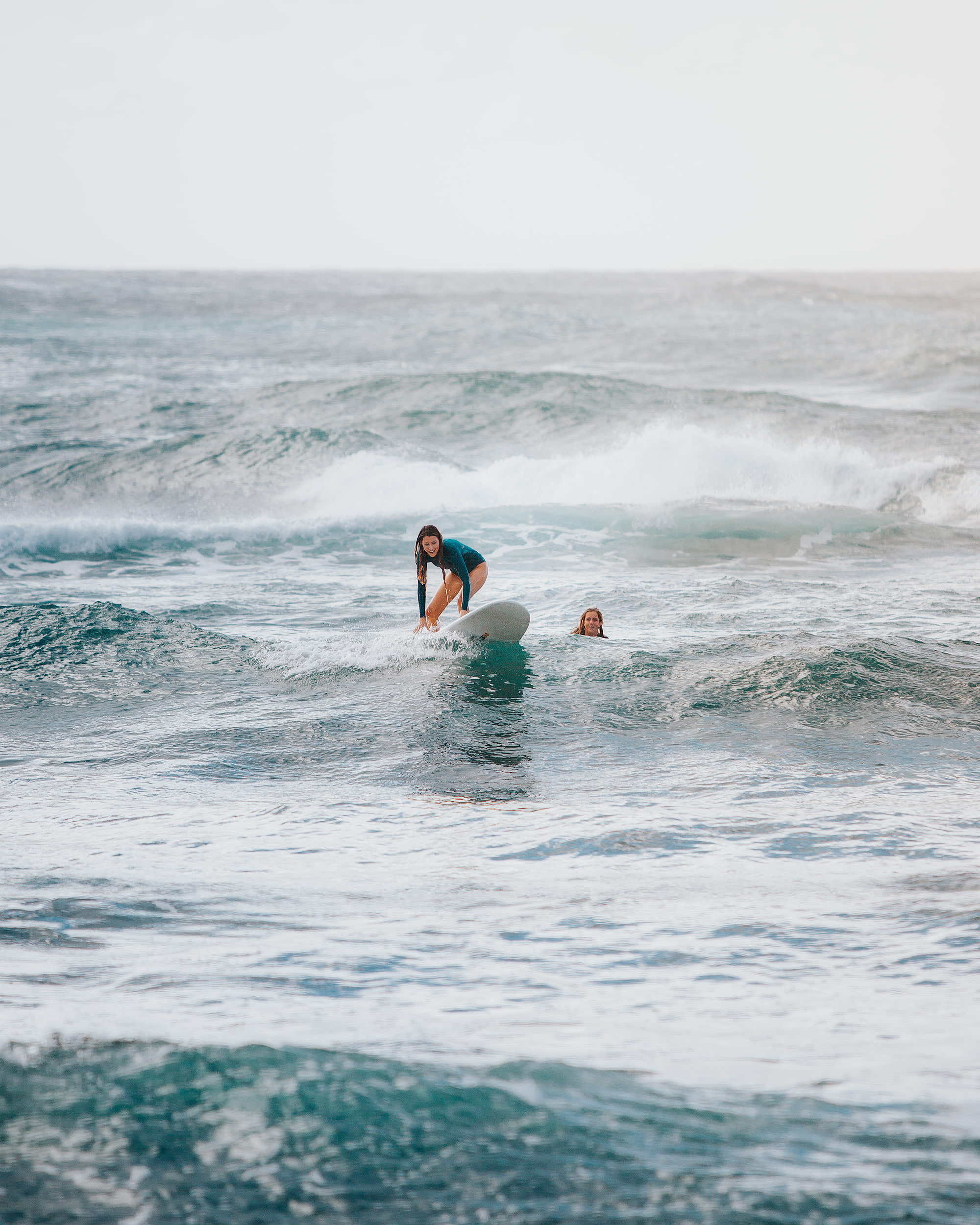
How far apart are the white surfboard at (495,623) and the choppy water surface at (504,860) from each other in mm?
256

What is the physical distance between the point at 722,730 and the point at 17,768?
4852 millimetres

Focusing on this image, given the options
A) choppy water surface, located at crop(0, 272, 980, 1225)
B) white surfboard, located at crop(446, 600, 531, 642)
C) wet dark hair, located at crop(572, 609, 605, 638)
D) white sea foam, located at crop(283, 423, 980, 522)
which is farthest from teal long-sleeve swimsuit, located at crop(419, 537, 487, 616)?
white sea foam, located at crop(283, 423, 980, 522)

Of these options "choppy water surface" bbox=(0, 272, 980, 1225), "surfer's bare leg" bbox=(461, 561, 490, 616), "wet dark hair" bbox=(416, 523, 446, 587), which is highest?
"wet dark hair" bbox=(416, 523, 446, 587)

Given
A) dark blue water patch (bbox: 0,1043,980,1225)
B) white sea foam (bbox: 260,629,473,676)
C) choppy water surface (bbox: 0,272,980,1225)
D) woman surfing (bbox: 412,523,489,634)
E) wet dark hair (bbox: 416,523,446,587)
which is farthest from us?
white sea foam (bbox: 260,629,473,676)

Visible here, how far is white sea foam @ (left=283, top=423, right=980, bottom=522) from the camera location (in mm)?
17219

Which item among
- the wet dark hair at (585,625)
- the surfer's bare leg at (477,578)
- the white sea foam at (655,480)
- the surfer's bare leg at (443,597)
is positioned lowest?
the wet dark hair at (585,625)

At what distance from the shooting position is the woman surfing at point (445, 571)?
860cm

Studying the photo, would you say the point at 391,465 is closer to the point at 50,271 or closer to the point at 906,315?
the point at 906,315

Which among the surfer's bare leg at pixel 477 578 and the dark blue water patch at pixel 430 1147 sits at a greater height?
the surfer's bare leg at pixel 477 578

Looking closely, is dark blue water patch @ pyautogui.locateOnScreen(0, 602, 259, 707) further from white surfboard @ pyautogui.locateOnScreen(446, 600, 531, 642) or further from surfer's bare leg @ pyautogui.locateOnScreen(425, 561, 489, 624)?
→ white surfboard @ pyautogui.locateOnScreen(446, 600, 531, 642)

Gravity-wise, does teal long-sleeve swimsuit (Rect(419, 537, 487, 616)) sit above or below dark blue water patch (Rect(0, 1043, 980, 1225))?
above

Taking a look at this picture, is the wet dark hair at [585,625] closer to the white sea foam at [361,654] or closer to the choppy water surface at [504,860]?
the choppy water surface at [504,860]

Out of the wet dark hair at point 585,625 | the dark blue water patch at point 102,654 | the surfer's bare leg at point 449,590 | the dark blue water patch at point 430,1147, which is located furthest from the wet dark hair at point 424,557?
the dark blue water patch at point 430,1147

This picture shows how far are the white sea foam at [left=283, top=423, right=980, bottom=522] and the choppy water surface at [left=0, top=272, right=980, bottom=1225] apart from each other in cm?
15
